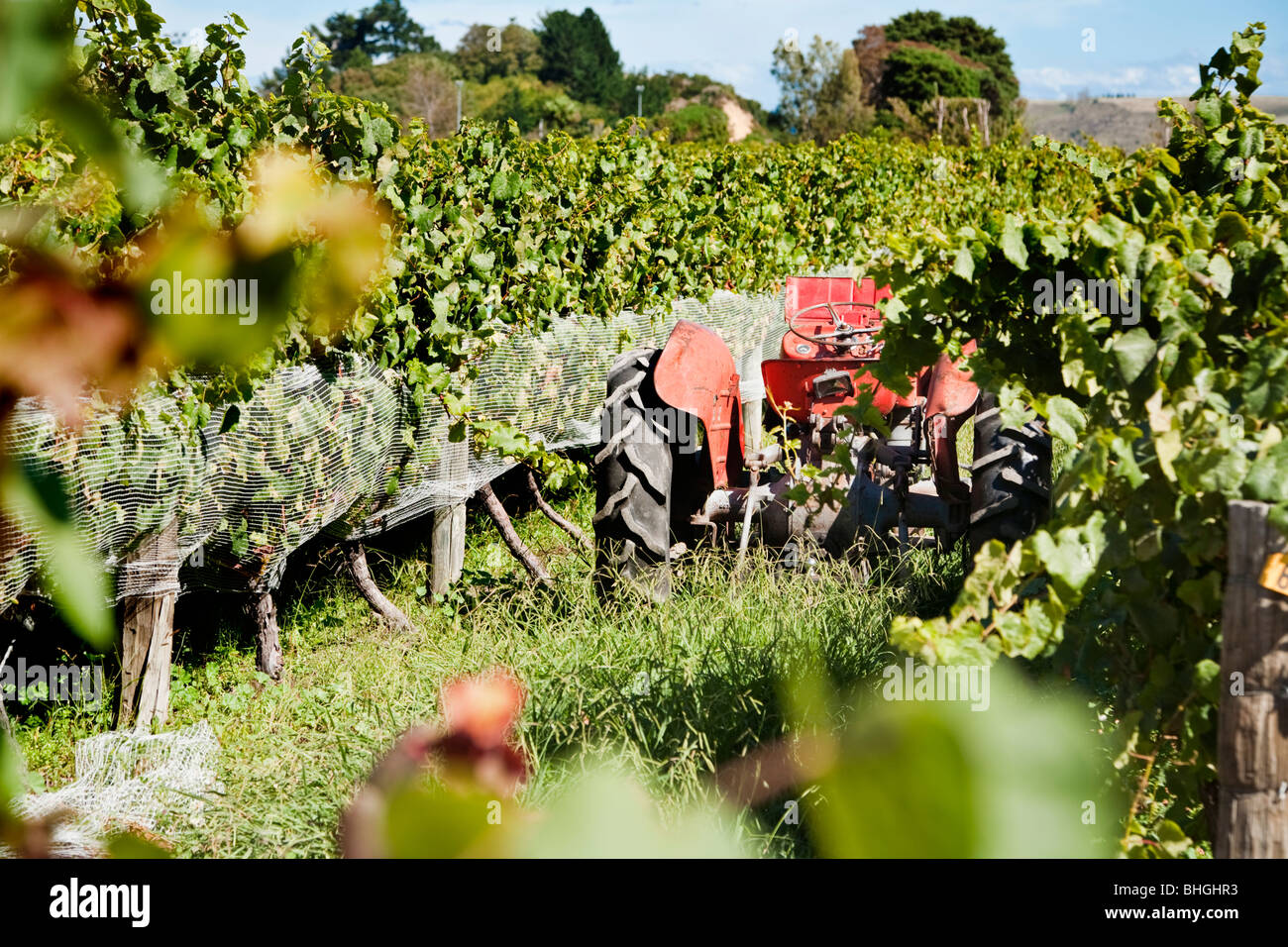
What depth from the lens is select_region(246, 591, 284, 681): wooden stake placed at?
4742 mm

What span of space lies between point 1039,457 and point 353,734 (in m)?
2.61

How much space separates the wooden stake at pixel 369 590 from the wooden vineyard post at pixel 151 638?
1010 millimetres

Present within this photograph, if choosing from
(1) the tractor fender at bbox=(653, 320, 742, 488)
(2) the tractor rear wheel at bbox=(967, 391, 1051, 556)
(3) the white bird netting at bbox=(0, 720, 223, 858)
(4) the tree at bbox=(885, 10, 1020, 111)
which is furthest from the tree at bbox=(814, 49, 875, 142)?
(3) the white bird netting at bbox=(0, 720, 223, 858)

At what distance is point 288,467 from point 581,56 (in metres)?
60.2

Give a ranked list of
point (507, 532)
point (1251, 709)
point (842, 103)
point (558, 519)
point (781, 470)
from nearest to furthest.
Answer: point (1251, 709)
point (781, 470)
point (507, 532)
point (558, 519)
point (842, 103)

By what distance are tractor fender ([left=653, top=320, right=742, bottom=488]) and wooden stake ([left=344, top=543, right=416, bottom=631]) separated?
1.62 m

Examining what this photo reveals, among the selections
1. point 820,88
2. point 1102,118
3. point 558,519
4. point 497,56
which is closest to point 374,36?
point 497,56

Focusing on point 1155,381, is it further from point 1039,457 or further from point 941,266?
point 1039,457

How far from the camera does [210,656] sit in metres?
4.99

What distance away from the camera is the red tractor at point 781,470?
417 cm

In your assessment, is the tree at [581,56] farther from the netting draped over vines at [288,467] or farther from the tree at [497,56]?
the netting draped over vines at [288,467]

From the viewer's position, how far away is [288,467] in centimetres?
435

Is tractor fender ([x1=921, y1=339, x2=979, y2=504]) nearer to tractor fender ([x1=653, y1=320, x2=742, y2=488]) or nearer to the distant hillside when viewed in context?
tractor fender ([x1=653, y1=320, x2=742, y2=488])

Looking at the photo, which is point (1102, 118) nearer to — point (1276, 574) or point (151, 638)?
point (151, 638)
